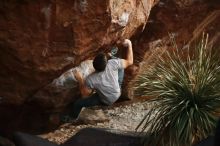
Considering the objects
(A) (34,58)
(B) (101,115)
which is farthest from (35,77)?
(B) (101,115)

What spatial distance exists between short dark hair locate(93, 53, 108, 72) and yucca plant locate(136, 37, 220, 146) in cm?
135

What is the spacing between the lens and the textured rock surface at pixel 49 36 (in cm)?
811

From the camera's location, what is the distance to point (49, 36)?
27.6 feet

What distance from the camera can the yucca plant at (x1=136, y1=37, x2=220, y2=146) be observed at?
293 inches

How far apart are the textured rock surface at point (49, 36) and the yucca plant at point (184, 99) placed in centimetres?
123

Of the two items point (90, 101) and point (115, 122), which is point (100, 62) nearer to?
point (90, 101)

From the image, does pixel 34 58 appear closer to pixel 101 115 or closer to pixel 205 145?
pixel 101 115

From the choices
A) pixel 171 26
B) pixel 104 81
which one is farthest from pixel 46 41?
pixel 171 26

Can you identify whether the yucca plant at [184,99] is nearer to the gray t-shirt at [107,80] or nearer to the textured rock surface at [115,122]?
the gray t-shirt at [107,80]

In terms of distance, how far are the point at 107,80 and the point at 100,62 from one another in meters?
0.40

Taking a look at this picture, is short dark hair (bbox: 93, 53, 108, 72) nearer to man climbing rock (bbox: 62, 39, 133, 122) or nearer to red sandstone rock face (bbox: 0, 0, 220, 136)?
man climbing rock (bbox: 62, 39, 133, 122)

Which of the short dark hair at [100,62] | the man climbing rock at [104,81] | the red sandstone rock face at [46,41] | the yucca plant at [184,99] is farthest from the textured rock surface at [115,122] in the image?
the yucca plant at [184,99]

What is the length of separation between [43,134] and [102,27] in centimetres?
262

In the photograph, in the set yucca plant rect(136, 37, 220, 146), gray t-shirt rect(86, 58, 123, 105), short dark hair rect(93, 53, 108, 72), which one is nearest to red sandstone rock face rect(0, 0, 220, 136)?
short dark hair rect(93, 53, 108, 72)
